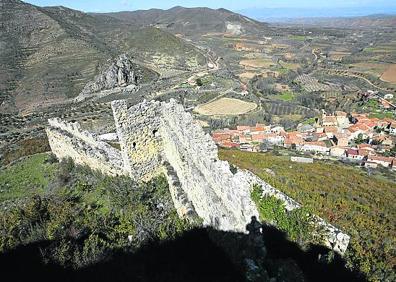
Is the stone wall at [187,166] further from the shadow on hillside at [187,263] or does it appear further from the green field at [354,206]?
the green field at [354,206]

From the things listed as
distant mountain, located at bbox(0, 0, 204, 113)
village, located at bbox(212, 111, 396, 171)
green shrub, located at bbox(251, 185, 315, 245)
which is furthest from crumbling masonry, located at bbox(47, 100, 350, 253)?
distant mountain, located at bbox(0, 0, 204, 113)

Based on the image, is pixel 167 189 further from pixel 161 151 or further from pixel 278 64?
pixel 278 64

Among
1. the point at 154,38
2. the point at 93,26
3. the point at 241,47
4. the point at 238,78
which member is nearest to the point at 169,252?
the point at 238,78

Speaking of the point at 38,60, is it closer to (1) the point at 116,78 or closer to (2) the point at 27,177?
(1) the point at 116,78

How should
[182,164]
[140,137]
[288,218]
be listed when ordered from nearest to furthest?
1. [288,218]
2. [182,164]
3. [140,137]

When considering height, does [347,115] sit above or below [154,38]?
below

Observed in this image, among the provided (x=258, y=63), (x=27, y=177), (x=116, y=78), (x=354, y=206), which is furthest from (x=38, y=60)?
(x=258, y=63)

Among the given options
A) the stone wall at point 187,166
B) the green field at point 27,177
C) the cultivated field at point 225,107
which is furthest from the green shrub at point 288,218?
the cultivated field at point 225,107
